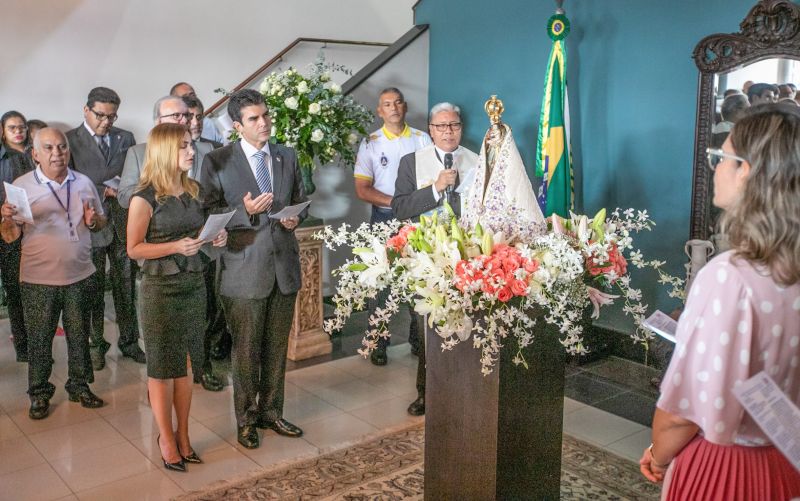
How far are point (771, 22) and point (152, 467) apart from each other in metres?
3.92

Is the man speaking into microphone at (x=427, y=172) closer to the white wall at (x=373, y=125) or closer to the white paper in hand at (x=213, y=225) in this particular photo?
the white paper in hand at (x=213, y=225)

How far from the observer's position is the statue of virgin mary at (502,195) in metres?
2.45

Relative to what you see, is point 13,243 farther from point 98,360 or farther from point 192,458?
point 192,458

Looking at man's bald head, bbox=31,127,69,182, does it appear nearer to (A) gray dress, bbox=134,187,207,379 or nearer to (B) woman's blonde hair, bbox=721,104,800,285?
(A) gray dress, bbox=134,187,207,379

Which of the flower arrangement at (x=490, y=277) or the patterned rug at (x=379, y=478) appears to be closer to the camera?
the flower arrangement at (x=490, y=277)

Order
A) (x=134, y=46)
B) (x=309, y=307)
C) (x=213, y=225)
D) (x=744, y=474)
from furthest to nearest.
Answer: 1. (x=134, y=46)
2. (x=309, y=307)
3. (x=213, y=225)
4. (x=744, y=474)

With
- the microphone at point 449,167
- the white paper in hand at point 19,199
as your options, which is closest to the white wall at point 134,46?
the white paper in hand at point 19,199

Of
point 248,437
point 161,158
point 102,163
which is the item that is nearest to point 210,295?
point 102,163

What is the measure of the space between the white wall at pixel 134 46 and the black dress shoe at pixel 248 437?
4.09 meters

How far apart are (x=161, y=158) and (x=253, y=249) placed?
1.95ft

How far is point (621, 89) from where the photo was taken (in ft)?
16.1

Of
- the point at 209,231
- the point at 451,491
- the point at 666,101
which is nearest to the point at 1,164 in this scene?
the point at 209,231

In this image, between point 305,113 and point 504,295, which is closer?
point 504,295

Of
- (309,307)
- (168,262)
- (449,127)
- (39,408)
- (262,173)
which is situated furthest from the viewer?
(309,307)
